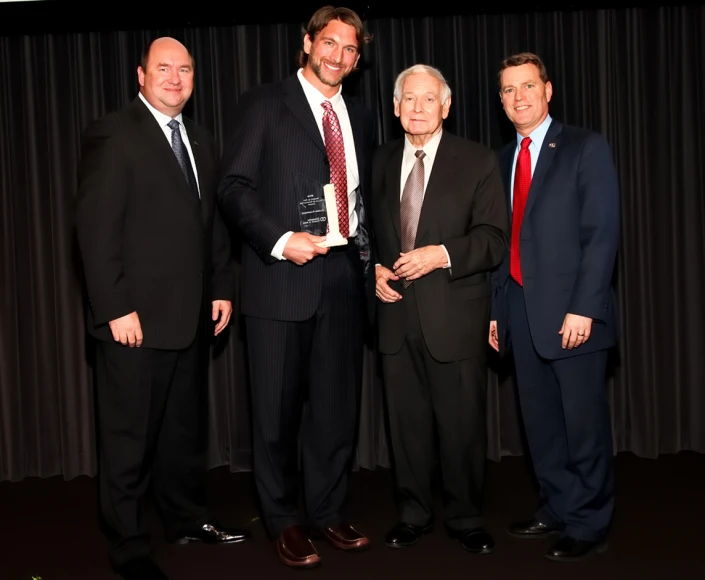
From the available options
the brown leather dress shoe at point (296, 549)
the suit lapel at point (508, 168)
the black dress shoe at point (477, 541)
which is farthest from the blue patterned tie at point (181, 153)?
the black dress shoe at point (477, 541)

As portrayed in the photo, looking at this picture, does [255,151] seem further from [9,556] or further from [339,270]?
[9,556]

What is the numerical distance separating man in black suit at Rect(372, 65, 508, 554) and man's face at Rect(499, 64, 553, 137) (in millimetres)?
199

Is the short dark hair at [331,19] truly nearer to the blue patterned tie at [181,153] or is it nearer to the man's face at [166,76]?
the man's face at [166,76]

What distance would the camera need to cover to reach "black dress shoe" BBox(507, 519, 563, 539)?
10.7ft

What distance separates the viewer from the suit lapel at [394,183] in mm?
3102

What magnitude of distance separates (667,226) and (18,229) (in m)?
3.50

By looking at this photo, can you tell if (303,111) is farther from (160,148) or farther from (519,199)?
(519,199)

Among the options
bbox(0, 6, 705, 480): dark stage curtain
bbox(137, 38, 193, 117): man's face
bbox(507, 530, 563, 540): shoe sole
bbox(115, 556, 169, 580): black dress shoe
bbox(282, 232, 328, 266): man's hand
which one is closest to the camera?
bbox(282, 232, 328, 266): man's hand

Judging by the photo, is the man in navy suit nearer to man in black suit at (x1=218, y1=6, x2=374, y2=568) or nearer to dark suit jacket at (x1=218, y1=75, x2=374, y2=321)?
man in black suit at (x1=218, y1=6, x2=374, y2=568)

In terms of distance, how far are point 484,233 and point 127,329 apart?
4.42 ft

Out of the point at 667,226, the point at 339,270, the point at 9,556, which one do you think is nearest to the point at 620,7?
the point at 667,226

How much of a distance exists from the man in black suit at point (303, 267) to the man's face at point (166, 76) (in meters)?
0.24

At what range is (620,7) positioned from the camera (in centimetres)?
430

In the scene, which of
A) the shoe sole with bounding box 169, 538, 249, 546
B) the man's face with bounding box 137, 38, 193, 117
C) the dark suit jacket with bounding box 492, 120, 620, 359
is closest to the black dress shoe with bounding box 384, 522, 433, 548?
the shoe sole with bounding box 169, 538, 249, 546
